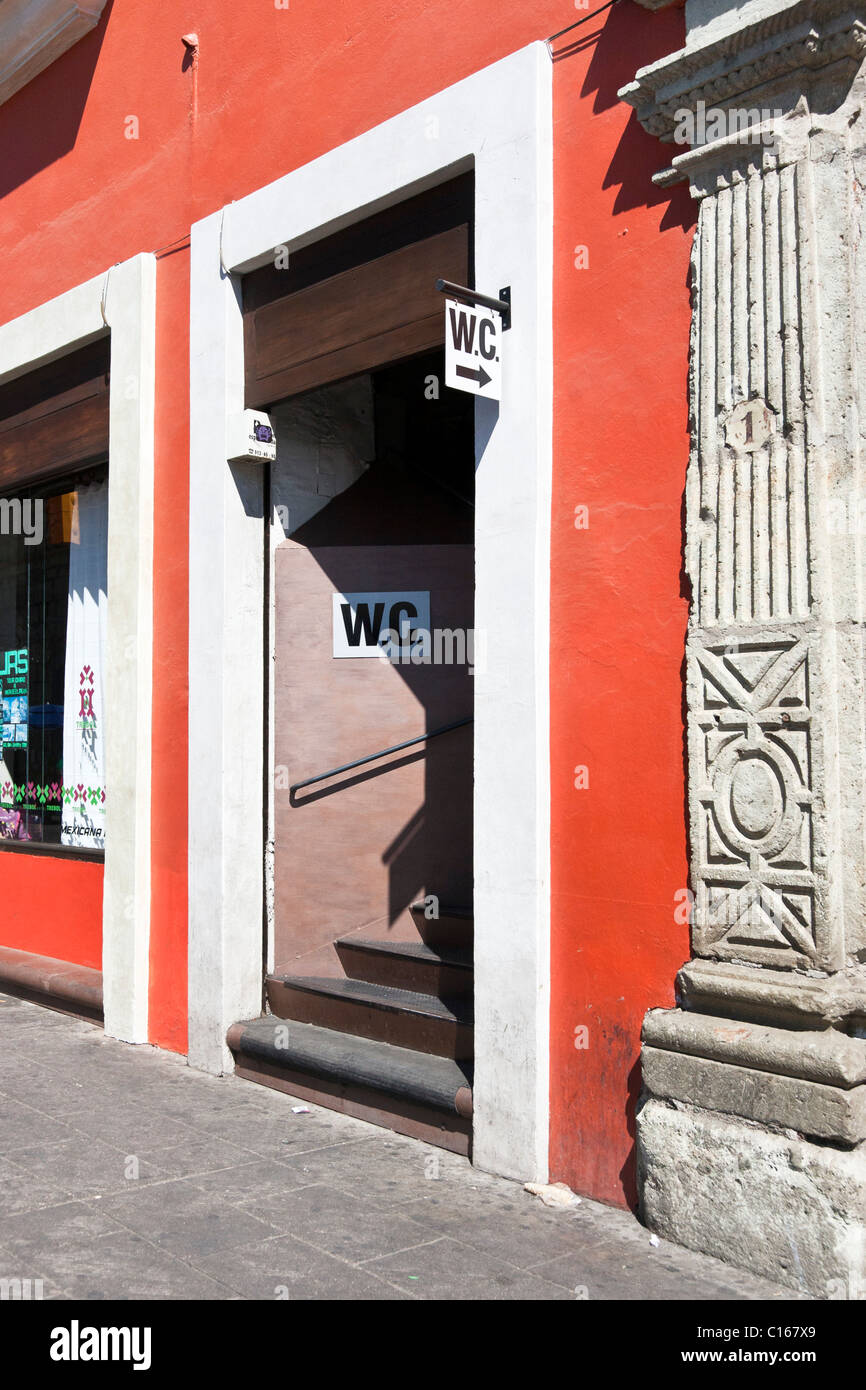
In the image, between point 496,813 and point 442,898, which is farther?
point 442,898

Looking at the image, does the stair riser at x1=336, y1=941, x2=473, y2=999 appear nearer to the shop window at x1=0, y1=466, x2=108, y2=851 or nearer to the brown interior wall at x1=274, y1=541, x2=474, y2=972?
the brown interior wall at x1=274, y1=541, x2=474, y2=972

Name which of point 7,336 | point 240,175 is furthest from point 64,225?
point 240,175

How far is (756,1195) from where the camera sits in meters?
3.66

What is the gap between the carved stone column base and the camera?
11.3 ft

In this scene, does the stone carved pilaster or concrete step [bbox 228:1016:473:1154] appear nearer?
the stone carved pilaster

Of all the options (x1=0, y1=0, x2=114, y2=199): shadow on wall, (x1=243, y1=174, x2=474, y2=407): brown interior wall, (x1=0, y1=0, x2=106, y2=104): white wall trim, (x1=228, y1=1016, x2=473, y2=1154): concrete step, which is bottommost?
(x1=228, y1=1016, x2=473, y2=1154): concrete step

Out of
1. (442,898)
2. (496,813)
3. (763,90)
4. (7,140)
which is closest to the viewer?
(763,90)

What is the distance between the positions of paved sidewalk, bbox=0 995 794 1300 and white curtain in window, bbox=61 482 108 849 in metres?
2.60

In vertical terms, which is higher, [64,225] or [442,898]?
[64,225]

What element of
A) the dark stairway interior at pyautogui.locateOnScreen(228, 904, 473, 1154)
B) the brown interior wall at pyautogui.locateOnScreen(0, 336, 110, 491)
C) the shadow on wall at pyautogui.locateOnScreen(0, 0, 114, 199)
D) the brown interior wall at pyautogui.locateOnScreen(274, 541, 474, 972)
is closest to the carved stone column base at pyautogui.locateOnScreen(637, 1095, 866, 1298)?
the dark stairway interior at pyautogui.locateOnScreen(228, 904, 473, 1154)

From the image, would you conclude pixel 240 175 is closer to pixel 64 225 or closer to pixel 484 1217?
pixel 64 225

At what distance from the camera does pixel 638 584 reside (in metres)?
4.33

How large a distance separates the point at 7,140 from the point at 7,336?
4.98 ft

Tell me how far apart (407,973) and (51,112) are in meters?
6.17
